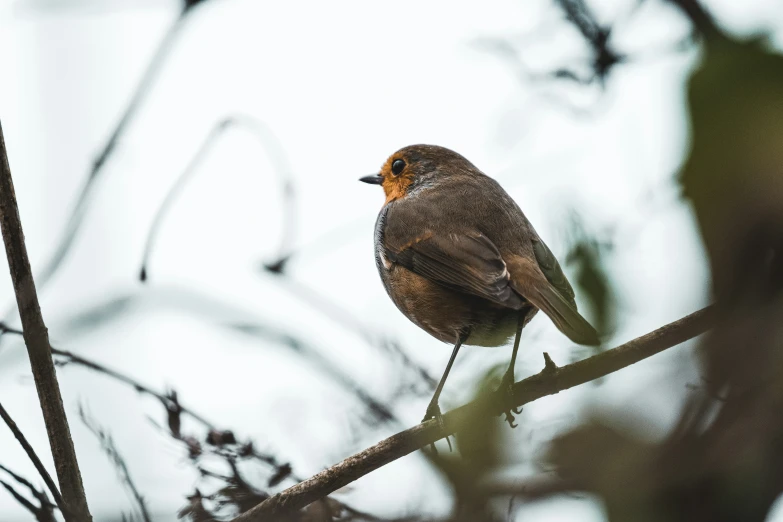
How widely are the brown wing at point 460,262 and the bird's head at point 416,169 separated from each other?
108cm

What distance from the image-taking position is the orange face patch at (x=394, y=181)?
18.0 feet

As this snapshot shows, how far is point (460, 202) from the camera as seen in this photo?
4586 millimetres

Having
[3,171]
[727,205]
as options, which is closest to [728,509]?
[727,205]

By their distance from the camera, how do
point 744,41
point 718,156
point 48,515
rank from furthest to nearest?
point 48,515 → point 744,41 → point 718,156

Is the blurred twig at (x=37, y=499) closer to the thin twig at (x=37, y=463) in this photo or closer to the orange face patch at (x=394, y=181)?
the thin twig at (x=37, y=463)

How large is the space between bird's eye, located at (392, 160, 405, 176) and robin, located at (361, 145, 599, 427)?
25.2 inches

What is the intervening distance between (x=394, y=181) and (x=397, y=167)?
0.10m

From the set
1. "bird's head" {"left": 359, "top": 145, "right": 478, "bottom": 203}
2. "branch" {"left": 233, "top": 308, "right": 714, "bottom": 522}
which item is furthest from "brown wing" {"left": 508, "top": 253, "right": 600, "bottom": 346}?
"bird's head" {"left": 359, "top": 145, "right": 478, "bottom": 203}

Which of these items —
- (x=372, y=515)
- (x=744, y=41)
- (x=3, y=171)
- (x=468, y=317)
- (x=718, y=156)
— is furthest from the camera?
(x=468, y=317)

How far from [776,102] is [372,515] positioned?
113 centimetres

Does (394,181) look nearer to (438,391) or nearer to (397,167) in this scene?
(397,167)

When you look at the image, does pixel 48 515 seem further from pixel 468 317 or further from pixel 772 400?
pixel 468 317

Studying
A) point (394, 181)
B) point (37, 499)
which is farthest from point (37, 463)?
point (394, 181)

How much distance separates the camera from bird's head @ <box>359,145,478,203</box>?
545cm
